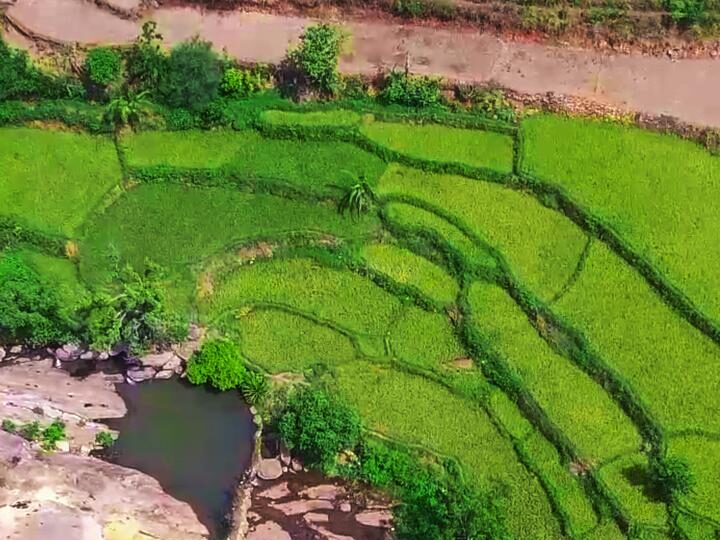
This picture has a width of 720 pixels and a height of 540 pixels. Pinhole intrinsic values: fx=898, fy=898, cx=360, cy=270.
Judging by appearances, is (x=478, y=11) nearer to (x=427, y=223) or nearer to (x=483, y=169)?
(x=483, y=169)

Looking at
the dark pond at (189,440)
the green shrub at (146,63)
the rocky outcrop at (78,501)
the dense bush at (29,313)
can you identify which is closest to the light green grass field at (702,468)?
the dark pond at (189,440)

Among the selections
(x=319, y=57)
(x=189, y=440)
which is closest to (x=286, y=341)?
(x=189, y=440)

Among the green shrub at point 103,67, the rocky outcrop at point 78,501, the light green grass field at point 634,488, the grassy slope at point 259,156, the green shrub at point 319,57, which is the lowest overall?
the rocky outcrop at point 78,501

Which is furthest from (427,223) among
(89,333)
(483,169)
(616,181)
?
(89,333)

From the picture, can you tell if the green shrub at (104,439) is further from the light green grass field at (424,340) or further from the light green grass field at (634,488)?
the light green grass field at (634,488)

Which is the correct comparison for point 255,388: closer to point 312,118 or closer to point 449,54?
point 312,118

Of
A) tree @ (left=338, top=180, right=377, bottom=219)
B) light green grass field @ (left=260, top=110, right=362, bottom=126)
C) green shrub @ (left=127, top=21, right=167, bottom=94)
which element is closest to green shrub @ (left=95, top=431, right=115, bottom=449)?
tree @ (left=338, top=180, right=377, bottom=219)
